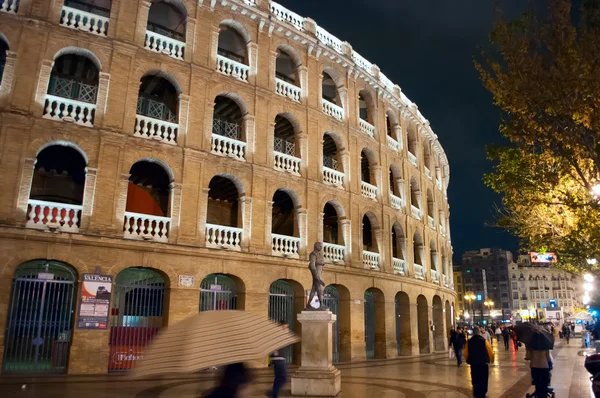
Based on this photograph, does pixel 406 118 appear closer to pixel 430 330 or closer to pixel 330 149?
pixel 330 149

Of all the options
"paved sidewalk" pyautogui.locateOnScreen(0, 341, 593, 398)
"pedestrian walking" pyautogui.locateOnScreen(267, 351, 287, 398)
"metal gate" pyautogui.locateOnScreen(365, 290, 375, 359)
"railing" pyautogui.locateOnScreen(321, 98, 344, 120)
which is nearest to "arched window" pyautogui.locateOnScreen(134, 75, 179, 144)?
"railing" pyautogui.locateOnScreen(321, 98, 344, 120)

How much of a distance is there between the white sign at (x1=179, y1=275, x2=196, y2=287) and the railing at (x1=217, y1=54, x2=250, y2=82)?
8378 mm

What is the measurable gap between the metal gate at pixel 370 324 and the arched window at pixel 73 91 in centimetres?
1577

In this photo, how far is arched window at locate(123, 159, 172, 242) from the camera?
15.9 meters

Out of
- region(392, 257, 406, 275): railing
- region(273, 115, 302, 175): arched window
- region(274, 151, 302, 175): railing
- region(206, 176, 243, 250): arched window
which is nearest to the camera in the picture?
region(206, 176, 243, 250): arched window

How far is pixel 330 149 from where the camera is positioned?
85.0 feet

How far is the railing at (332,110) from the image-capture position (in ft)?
75.6

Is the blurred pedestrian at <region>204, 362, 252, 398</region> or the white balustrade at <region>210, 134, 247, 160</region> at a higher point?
the white balustrade at <region>210, 134, 247, 160</region>

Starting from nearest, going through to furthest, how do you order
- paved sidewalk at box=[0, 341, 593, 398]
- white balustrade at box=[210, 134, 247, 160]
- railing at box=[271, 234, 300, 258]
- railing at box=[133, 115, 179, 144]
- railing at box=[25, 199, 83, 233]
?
paved sidewalk at box=[0, 341, 593, 398] → railing at box=[25, 199, 83, 233] → railing at box=[133, 115, 179, 144] → white balustrade at box=[210, 134, 247, 160] → railing at box=[271, 234, 300, 258]

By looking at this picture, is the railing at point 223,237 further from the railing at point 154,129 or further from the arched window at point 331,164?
the arched window at point 331,164

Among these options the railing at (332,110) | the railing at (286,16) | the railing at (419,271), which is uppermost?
the railing at (286,16)

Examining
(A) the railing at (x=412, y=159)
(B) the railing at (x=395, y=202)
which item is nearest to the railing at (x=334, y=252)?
(B) the railing at (x=395, y=202)

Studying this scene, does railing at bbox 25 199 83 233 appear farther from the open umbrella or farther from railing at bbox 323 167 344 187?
the open umbrella

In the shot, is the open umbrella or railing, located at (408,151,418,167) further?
railing, located at (408,151,418,167)
